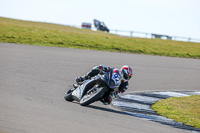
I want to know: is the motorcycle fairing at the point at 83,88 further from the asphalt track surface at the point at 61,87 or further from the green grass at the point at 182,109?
the green grass at the point at 182,109

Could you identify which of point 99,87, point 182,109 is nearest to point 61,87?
point 99,87

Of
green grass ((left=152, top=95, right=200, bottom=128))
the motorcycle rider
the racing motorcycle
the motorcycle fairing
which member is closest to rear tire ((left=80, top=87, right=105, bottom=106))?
the racing motorcycle

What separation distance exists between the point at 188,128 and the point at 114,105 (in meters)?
2.23

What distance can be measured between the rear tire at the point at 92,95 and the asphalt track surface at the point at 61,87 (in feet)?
0.49

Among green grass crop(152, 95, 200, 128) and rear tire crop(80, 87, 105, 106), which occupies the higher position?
rear tire crop(80, 87, 105, 106)

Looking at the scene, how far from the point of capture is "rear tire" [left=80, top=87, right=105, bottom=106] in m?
7.67

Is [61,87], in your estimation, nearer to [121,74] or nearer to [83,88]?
[83,88]

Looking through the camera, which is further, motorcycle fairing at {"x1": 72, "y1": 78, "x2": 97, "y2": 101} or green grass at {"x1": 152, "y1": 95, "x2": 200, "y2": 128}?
green grass at {"x1": 152, "y1": 95, "x2": 200, "y2": 128}

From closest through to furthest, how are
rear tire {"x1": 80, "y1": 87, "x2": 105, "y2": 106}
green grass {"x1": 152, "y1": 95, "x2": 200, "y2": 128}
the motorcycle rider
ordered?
rear tire {"x1": 80, "y1": 87, "x2": 105, "y2": 106} < the motorcycle rider < green grass {"x1": 152, "y1": 95, "x2": 200, "y2": 128}

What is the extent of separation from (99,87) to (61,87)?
318cm

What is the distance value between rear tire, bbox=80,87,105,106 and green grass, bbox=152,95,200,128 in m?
1.97

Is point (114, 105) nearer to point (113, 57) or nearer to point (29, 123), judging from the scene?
point (29, 123)

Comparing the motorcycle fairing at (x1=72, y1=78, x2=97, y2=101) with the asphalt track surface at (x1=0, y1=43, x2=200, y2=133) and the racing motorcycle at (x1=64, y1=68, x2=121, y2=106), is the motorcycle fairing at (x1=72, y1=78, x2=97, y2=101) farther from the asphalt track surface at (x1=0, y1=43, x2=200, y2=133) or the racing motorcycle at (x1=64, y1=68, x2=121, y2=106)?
the asphalt track surface at (x1=0, y1=43, x2=200, y2=133)

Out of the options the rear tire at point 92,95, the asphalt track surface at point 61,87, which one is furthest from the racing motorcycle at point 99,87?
the asphalt track surface at point 61,87
